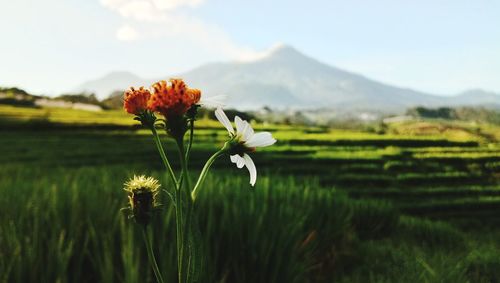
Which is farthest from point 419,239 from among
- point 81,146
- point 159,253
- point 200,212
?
point 81,146

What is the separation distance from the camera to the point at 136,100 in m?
1.35

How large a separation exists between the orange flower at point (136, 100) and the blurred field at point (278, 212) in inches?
48.0

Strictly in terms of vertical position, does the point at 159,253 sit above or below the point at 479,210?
above

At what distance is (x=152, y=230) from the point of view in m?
3.08

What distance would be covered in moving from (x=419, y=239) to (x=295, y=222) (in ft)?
24.6

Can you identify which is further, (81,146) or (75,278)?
(81,146)

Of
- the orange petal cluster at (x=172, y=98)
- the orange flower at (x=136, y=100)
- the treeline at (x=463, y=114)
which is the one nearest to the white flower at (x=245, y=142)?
the orange petal cluster at (x=172, y=98)

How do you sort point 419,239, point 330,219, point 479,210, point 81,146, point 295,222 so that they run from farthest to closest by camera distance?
point 81,146 < point 479,210 < point 419,239 < point 330,219 < point 295,222

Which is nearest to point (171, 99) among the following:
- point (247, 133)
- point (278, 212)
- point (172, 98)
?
point (172, 98)

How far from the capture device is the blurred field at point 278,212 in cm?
297

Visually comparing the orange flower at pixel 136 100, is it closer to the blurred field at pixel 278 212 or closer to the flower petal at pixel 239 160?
the flower petal at pixel 239 160

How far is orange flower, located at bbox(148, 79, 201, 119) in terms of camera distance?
4.13ft

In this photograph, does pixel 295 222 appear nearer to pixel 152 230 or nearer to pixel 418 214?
pixel 152 230

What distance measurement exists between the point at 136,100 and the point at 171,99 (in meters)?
0.15
